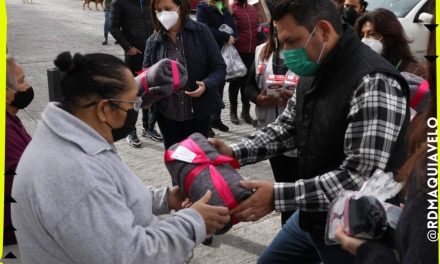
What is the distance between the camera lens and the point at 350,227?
1.64 meters

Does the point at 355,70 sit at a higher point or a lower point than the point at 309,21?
lower

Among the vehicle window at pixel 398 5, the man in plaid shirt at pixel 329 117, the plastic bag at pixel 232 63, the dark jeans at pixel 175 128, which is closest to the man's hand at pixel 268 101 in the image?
the dark jeans at pixel 175 128

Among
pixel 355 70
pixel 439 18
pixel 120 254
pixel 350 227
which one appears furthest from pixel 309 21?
pixel 120 254

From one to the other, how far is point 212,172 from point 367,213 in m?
0.68

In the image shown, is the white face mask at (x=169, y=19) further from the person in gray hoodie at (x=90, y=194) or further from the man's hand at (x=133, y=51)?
the person in gray hoodie at (x=90, y=194)

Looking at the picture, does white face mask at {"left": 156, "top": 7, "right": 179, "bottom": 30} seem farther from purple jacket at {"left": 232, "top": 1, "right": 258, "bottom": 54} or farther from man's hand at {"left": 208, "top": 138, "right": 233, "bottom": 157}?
purple jacket at {"left": 232, "top": 1, "right": 258, "bottom": 54}

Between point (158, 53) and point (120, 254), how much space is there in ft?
8.79

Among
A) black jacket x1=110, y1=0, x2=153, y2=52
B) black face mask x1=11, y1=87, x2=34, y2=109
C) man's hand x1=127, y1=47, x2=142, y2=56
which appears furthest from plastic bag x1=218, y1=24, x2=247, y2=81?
black face mask x1=11, y1=87, x2=34, y2=109

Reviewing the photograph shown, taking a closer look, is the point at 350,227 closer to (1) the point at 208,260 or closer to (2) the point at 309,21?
(2) the point at 309,21

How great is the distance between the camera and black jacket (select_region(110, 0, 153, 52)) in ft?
18.9

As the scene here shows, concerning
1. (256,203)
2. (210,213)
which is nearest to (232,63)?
(256,203)

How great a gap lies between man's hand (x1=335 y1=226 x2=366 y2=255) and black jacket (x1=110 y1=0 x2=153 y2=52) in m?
4.61

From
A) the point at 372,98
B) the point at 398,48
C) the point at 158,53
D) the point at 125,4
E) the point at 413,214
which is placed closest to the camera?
the point at 413,214

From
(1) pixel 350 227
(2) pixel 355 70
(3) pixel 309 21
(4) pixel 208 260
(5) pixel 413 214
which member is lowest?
(4) pixel 208 260
